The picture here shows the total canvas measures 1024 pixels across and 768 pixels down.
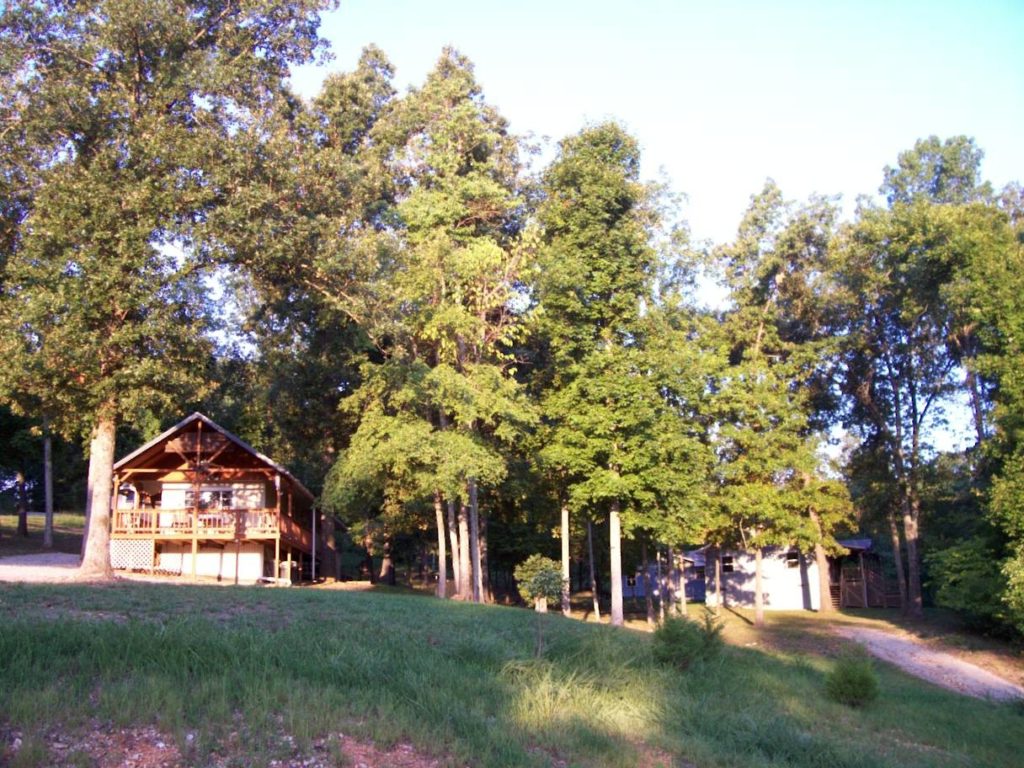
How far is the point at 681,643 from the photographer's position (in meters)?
14.2

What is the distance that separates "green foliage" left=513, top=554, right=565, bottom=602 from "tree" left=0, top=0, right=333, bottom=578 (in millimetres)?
11846

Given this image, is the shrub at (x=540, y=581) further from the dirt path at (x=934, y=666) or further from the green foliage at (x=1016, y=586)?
the green foliage at (x=1016, y=586)

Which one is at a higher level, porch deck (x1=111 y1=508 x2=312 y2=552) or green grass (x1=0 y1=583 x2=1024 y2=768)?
porch deck (x1=111 y1=508 x2=312 y2=552)

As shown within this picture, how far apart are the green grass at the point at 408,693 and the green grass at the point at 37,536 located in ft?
76.8

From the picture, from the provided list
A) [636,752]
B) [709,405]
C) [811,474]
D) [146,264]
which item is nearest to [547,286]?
[709,405]

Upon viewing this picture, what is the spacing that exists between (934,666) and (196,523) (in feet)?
79.2

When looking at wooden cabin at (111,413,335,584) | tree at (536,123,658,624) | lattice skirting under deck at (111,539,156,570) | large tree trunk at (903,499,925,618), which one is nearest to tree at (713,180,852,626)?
large tree trunk at (903,499,925,618)

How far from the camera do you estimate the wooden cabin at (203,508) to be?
30375mm

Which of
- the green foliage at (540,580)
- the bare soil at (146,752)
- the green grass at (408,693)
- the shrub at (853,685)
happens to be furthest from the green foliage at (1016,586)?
the bare soil at (146,752)

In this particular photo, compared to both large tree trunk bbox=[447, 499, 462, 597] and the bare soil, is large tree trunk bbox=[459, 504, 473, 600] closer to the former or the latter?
large tree trunk bbox=[447, 499, 462, 597]

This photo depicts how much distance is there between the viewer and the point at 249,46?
21688mm

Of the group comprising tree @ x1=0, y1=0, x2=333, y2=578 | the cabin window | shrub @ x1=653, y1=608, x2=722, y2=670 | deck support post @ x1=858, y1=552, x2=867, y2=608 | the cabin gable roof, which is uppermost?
tree @ x1=0, y1=0, x2=333, y2=578

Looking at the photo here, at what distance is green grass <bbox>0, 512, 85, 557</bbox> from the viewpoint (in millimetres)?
34969

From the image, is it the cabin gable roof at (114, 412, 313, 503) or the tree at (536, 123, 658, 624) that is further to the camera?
the cabin gable roof at (114, 412, 313, 503)
